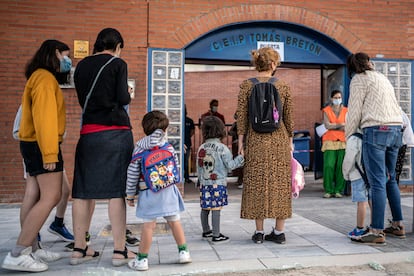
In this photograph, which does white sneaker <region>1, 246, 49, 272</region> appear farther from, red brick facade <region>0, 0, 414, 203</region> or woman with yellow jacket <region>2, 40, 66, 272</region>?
red brick facade <region>0, 0, 414, 203</region>

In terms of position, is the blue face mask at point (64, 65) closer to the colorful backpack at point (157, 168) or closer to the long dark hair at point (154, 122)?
the long dark hair at point (154, 122)

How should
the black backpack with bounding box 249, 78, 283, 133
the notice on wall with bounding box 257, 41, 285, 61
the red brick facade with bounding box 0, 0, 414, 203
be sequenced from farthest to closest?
the notice on wall with bounding box 257, 41, 285, 61, the red brick facade with bounding box 0, 0, 414, 203, the black backpack with bounding box 249, 78, 283, 133

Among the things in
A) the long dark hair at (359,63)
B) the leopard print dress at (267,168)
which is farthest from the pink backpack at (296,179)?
the long dark hair at (359,63)

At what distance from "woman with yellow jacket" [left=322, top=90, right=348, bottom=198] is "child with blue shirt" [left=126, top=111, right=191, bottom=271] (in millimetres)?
5060

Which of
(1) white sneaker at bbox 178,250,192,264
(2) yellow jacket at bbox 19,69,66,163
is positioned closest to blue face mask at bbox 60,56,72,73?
(2) yellow jacket at bbox 19,69,66,163

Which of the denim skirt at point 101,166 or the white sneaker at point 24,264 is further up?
the denim skirt at point 101,166

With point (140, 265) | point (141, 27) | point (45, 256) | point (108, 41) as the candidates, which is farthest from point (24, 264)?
point (141, 27)

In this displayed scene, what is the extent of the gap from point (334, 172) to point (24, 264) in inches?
237

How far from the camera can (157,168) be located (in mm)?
3330

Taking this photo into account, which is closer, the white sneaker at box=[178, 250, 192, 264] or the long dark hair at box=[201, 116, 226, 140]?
the white sneaker at box=[178, 250, 192, 264]

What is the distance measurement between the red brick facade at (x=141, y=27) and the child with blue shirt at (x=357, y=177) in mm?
3932

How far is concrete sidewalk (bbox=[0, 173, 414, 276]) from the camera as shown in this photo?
135 inches

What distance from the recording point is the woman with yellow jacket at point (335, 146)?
7844mm

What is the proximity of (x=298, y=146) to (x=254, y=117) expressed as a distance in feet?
35.3
